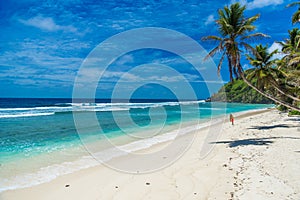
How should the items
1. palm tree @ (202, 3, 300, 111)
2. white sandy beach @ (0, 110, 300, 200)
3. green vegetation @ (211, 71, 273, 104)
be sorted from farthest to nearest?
green vegetation @ (211, 71, 273, 104), palm tree @ (202, 3, 300, 111), white sandy beach @ (0, 110, 300, 200)

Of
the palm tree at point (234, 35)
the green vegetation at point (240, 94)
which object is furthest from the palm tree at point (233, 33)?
the green vegetation at point (240, 94)

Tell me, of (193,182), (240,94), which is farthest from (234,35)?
(240,94)

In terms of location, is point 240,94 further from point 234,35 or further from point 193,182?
point 193,182

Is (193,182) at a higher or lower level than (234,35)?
lower

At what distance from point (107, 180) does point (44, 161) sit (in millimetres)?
3640

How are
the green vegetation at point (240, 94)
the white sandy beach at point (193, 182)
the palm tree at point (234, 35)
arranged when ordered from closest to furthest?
the white sandy beach at point (193, 182), the palm tree at point (234, 35), the green vegetation at point (240, 94)

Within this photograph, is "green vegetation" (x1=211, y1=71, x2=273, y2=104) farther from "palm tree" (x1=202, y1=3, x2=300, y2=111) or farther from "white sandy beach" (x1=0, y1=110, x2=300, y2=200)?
"white sandy beach" (x1=0, y1=110, x2=300, y2=200)

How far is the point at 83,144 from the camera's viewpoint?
472 inches

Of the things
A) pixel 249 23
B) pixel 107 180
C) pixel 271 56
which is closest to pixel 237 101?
pixel 271 56

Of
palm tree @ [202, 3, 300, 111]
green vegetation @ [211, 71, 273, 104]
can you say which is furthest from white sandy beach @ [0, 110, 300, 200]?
green vegetation @ [211, 71, 273, 104]

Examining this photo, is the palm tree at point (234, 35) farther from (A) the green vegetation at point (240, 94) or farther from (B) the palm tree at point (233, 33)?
(A) the green vegetation at point (240, 94)

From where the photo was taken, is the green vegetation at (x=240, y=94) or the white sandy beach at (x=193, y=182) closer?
the white sandy beach at (x=193, y=182)

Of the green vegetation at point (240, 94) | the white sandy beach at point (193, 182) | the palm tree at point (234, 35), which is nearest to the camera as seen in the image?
the white sandy beach at point (193, 182)

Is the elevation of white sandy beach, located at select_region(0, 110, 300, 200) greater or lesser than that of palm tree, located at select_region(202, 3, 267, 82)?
lesser
